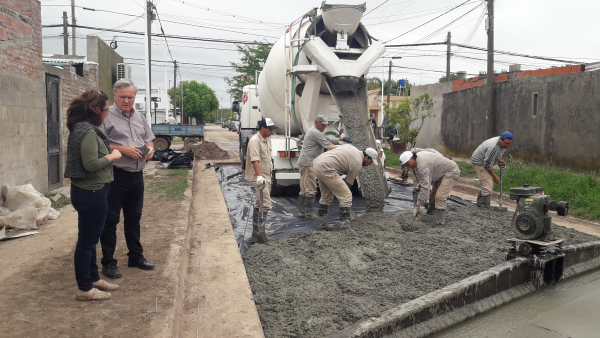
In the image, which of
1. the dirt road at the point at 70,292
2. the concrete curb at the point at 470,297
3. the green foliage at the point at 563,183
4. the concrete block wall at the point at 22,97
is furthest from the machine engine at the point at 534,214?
the concrete block wall at the point at 22,97

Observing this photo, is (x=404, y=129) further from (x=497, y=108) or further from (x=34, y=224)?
(x=34, y=224)

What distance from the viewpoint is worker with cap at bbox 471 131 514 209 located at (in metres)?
7.61

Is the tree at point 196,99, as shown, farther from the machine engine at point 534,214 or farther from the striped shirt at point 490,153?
the machine engine at point 534,214

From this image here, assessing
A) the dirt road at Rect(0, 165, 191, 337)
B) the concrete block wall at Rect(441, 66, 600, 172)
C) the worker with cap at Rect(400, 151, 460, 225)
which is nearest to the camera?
the dirt road at Rect(0, 165, 191, 337)

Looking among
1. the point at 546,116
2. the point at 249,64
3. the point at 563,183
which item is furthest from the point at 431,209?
the point at 249,64

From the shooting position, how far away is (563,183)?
31.1 ft

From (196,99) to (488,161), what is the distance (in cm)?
5949

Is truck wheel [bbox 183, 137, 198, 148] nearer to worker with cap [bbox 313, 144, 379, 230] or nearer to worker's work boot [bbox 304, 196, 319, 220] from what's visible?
worker's work boot [bbox 304, 196, 319, 220]

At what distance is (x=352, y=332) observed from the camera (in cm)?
312

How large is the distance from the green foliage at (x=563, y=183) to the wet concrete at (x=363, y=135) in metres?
3.46

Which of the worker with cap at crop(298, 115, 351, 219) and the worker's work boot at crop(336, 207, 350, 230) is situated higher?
the worker with cap at crop(298, 115, 351, 219)

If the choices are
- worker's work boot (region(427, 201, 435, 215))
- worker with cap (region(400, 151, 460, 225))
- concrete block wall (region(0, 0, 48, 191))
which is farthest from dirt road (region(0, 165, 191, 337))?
worker's work boot (region(427, 201, 435, 215))

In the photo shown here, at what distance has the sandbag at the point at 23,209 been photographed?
18.1 ft

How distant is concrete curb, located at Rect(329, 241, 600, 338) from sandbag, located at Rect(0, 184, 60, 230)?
14.3 feet
